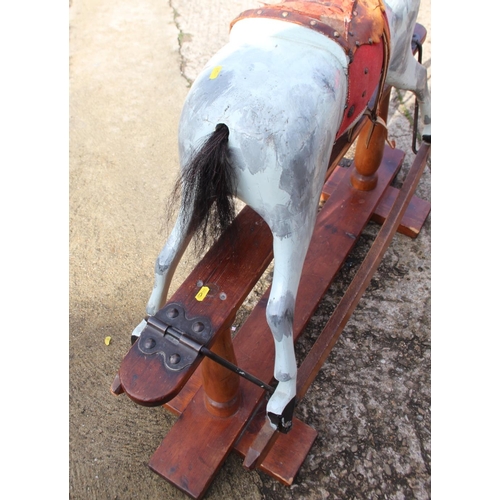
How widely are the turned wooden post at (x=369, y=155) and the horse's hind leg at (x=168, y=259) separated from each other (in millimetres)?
1076

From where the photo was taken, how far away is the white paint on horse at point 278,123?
112cm

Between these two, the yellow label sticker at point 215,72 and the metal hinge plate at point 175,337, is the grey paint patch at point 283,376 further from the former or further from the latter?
the yellow label sticker at point 215,72

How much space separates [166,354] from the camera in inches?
50.2

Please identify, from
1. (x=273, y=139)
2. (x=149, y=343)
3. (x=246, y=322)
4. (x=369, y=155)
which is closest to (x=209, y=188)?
(x=273, y=139)

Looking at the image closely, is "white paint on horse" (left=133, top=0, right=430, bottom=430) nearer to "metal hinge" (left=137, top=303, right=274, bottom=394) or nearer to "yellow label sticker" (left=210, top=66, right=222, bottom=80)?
"yellow label sticker" (left=210, top=66, right=222, bottom=80)

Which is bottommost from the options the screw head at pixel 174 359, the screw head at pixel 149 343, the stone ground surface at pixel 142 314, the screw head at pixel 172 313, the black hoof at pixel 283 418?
the stone ground surface at pixel 142 314

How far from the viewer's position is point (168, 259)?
139 cm

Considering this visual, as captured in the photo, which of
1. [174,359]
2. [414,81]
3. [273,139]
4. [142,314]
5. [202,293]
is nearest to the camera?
[273,139]

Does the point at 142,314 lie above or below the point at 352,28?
below

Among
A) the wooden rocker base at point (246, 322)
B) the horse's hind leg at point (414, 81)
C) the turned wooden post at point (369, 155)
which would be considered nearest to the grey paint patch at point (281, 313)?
the wooden rocker base at point (246, 322)

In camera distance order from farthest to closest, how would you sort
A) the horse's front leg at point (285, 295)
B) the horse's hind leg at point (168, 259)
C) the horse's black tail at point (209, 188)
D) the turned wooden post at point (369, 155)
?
the turned wooden post at point (369, 155) → the horse's hind leg at point (168, 259) → the horse's front leg at point (285, 295) → the horse's black tail at point (209, 188)

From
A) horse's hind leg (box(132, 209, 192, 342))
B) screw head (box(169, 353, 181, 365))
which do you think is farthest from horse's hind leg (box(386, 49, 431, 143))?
screw head (box(169, 353, 181, 365))

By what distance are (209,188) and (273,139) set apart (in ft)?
0.59

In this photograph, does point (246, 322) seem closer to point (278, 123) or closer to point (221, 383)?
point (221, 383)
